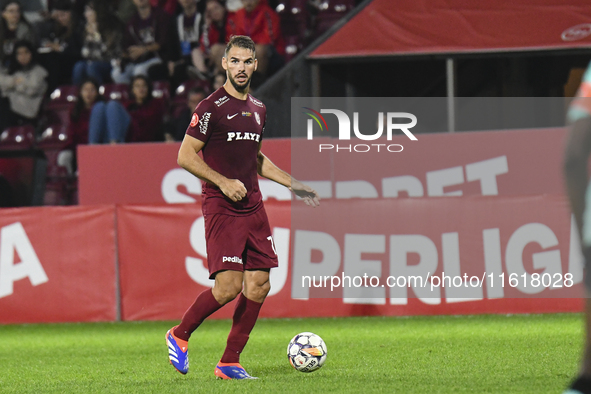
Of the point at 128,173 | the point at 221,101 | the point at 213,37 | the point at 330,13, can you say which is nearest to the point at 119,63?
the point at 213,37

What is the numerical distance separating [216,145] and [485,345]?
3172mm

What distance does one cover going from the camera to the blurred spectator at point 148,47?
50.5 feet

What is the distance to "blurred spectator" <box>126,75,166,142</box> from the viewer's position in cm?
1397

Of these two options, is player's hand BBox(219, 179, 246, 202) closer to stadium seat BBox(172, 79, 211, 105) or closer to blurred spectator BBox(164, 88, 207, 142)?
blurred spectator BBox(164, 88, 207, 142)

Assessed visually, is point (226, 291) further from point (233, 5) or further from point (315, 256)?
point (233, 5)

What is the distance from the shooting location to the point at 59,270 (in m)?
11.3

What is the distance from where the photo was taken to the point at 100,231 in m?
11.3

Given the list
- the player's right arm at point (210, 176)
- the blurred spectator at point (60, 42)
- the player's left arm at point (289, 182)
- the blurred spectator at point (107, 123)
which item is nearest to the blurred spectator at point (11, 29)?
the blurred spectator at point (60, 42)

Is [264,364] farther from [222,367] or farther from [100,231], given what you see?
[100,231]

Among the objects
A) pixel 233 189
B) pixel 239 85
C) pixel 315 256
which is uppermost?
pixel 239 85

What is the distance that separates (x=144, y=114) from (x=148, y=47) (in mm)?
1873

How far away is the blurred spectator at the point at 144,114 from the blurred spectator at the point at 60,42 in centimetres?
247

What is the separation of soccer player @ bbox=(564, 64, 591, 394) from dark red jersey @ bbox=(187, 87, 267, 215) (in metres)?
3.41

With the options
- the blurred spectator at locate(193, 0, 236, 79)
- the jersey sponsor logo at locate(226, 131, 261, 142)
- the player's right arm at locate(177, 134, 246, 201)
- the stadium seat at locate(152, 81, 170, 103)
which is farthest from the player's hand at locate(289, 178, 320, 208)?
the stadium seat at locate(152, 81, 170, 103)
